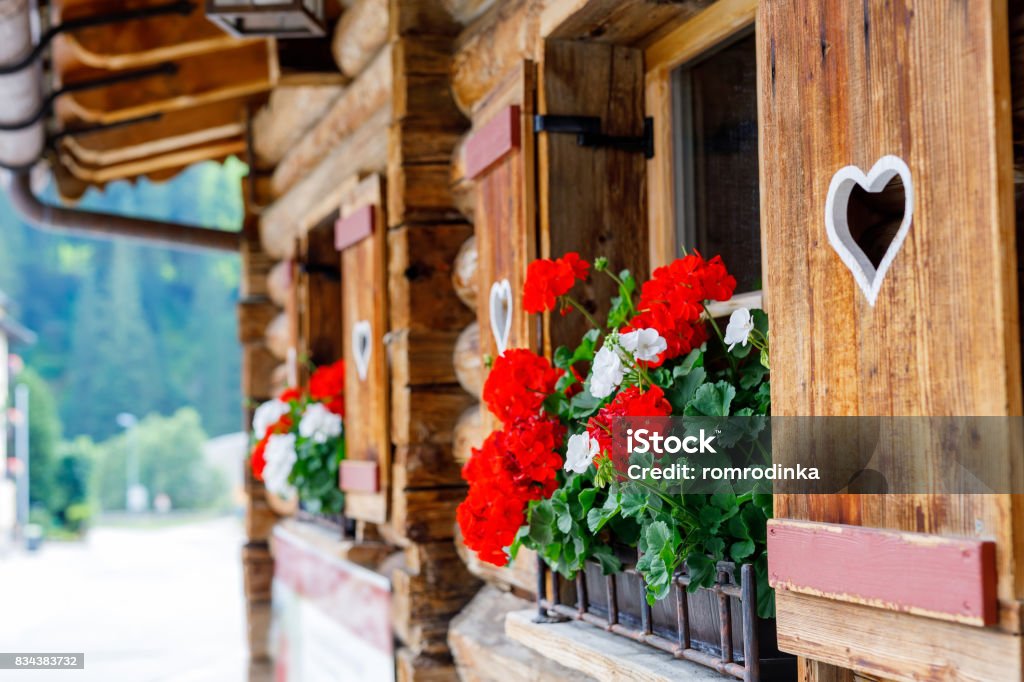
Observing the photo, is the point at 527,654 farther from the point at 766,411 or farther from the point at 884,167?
the point at 884,167

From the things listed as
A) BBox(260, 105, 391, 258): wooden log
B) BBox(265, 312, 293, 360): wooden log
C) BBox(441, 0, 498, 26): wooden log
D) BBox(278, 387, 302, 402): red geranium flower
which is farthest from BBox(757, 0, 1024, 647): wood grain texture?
BBox(265, 312, 293, 360): wooden log

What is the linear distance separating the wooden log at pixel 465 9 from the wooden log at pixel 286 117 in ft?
2.93

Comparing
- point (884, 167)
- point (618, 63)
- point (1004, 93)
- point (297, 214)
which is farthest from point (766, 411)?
point (297, 214)

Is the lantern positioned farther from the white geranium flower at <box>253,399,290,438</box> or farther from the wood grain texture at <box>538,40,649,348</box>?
the white geranium flower at <box>253,399,290,438</box>

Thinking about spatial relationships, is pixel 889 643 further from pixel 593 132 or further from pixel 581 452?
pixel 593 132

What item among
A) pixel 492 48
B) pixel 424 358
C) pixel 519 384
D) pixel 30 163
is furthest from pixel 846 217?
pixel 30 163

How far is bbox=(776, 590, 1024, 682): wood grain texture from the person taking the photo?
116 cm

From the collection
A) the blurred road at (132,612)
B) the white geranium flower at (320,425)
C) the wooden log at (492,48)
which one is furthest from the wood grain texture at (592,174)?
the blurred road at (132,612)

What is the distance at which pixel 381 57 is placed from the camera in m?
3.54

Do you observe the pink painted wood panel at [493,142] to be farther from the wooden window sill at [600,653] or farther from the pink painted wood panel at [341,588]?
the pink painted wood panel at [341,588]

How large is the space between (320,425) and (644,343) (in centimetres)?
236

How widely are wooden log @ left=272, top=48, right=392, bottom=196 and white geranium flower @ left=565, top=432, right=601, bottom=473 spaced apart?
73.3 inches

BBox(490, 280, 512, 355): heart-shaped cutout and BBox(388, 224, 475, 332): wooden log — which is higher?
BBox(388, 224, 475, 332): wooden log

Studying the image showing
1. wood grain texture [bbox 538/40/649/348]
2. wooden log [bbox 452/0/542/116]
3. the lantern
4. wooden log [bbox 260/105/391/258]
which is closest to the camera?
wood grain texture [bbox 538/40/649/348]
